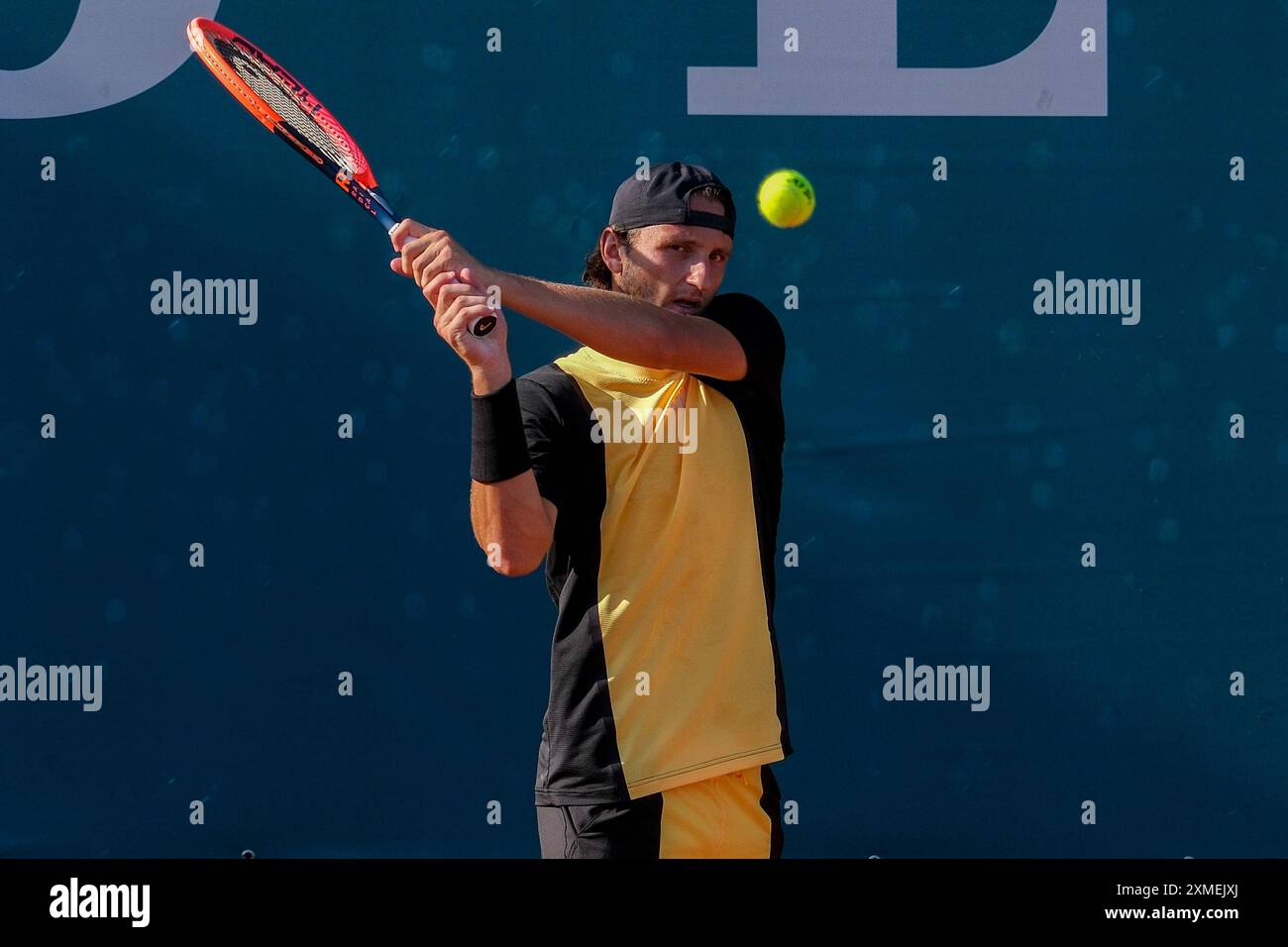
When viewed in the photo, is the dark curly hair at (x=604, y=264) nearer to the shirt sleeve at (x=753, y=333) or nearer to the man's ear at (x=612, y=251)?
the man's ear at (x=612, y=251)

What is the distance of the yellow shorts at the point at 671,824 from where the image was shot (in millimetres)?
2357

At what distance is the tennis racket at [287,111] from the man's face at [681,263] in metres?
0.44

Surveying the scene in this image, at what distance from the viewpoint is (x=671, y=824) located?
2.37 metres

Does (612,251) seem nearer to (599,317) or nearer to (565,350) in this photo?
(599,317)

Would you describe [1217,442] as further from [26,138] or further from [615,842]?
[26,138]

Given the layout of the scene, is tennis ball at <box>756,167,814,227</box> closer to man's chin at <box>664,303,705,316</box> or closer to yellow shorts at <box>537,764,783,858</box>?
man's chin at <box>664,303,705,316</box>

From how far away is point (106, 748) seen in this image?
379 cm

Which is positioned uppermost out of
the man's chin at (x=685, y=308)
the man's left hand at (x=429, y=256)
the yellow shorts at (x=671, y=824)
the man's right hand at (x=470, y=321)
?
the man's left hand at (x=429, y=256)

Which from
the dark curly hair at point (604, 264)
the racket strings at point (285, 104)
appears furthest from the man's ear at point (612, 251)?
the racket strings at point (285, 104)

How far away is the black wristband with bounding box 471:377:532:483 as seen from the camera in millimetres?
2258

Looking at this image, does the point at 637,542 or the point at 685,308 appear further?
the point at 685,308

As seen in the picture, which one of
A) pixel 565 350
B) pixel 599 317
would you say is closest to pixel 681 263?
Result: pixel 599 317

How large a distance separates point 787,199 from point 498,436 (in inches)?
56.2
